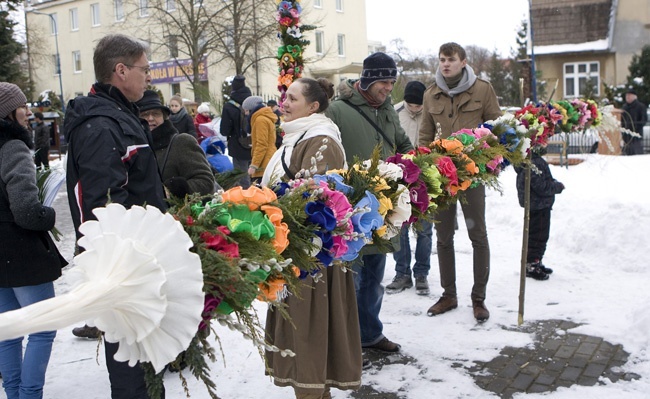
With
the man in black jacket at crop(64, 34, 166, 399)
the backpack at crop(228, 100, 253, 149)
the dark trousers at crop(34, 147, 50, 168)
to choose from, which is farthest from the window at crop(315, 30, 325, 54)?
the man in black jacket at crop(64, 34, 166, 399)

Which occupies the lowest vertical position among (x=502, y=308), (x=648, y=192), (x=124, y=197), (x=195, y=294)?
(x=502, y=308)

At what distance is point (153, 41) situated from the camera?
3888cm

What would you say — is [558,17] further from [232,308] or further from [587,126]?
[232,308]

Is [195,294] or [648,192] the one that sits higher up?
[195,294]

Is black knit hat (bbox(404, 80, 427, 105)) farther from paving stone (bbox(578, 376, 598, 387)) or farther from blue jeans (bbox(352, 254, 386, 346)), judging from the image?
paving stone (bbox(578, 376, 598, 387))

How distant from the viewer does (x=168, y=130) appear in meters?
4.76

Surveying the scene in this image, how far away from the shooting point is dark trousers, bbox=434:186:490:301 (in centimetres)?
560

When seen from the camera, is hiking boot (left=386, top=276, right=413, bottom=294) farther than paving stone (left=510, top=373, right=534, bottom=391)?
Yes

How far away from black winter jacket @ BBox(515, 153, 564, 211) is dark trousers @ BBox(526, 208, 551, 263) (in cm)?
8

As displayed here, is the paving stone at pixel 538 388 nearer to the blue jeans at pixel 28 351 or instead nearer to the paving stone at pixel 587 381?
the paving stone at pixel 587 381

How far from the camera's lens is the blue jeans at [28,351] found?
3816 millimetres

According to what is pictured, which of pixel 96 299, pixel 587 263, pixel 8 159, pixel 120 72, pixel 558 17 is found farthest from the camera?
pixel 558 17

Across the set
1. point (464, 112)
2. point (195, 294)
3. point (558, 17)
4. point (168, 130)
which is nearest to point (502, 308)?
point (464, 112)

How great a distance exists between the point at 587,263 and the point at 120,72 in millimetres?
5723
